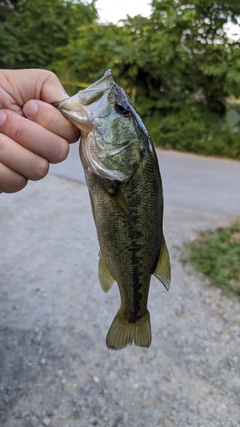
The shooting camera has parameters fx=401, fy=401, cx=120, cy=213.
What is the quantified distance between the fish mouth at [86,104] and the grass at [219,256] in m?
3.12

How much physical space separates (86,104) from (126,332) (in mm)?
1180

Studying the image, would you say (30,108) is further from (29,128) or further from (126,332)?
(126,332)

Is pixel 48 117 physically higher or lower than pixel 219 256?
higher

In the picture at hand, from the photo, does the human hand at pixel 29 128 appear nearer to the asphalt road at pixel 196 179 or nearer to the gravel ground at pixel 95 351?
the gravel ground at pixel 95 351

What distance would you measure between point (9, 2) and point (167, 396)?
18.3m

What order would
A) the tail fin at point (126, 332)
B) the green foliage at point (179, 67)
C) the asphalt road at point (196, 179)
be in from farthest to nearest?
the green foliage at point (179, 67) → the asphalt road at point (196, 179) → the tail fin at point (126, 332)

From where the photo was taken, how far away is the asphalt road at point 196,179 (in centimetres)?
673

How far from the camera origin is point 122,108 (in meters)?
1.63

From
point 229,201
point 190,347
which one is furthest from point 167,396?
point 229,201

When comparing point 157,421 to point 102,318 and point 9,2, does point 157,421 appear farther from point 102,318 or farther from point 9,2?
point 9,2

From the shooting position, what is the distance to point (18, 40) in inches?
642

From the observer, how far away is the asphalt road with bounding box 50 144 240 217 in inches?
265

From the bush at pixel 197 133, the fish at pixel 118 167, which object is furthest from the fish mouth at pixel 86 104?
the bush at pixel 197 133

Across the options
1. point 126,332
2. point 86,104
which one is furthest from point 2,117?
point 126,332
